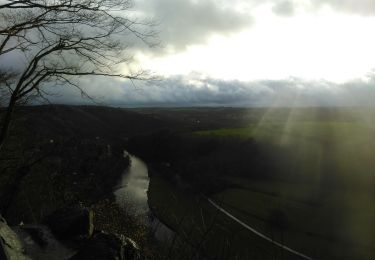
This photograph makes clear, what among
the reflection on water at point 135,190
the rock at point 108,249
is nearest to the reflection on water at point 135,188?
the reflection on water at point 135,190

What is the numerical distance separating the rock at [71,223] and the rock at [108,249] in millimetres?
592

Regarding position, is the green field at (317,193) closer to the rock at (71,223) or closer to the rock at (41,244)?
the rock at (71,223)

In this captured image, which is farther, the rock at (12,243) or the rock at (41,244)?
the rock at (41,244)

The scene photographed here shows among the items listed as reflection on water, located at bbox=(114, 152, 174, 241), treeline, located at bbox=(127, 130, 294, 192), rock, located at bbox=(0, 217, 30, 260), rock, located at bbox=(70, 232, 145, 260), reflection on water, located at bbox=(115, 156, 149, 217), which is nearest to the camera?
rock, located at bbox=(0, 217, 30, 260)

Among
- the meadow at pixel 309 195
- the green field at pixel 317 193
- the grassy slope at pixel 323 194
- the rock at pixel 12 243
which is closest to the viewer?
the rock at pixel 12 243

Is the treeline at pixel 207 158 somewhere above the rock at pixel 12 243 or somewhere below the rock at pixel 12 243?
below

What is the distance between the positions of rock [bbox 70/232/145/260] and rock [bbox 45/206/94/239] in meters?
0.59

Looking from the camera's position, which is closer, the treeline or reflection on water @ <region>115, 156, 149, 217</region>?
reflection on water @ <region>115, 156, 149, 217</region>

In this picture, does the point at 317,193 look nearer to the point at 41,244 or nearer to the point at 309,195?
the point at 309,195

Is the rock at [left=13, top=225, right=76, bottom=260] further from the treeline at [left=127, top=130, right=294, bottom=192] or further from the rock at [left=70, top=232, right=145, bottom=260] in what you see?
the treeline at [left=127, top=130, right=294, bottom=192]

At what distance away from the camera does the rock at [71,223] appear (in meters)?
7.64

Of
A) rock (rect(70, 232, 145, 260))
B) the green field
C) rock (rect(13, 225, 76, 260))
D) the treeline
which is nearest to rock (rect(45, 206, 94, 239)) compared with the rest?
rock (rect(13, 225, 76, 260))

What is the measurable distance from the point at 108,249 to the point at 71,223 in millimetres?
1330

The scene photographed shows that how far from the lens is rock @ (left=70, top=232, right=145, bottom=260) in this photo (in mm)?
6570
